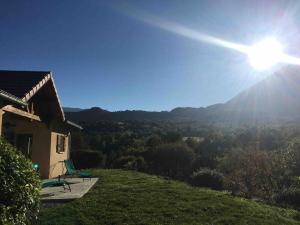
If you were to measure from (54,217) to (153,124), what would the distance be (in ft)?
181

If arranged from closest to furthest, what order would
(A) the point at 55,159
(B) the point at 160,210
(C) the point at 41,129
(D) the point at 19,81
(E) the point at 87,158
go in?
(B) the point at 160,210 → (D) the point at 19,81 → (C) the point at 41,129 → (A) the point at 55,159 → (E) the point at 87,158

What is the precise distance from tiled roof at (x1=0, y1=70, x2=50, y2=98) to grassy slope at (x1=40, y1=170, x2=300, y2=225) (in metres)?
3.53

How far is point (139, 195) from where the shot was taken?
13.3 meters

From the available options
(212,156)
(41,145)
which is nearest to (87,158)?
(212,156)

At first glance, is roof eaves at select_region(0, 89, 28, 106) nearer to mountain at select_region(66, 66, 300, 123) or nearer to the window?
the window

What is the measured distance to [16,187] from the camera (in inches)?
243

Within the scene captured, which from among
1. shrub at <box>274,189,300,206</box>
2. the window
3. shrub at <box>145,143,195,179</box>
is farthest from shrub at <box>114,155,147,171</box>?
shrub at <box>274,189,300,206</box>

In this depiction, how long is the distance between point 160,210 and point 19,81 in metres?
5.83

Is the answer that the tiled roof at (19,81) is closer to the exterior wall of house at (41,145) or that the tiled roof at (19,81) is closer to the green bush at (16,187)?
the exterior wall of house at (41,145)

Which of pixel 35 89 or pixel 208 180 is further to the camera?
pixel 208 180

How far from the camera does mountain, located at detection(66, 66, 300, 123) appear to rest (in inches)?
2306

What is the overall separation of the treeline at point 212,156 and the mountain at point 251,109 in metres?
3.82

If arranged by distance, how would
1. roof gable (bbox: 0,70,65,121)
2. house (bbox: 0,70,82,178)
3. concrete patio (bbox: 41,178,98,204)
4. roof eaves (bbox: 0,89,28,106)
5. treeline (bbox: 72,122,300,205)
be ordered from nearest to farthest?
roof eaves (bbox: 0,89,28,106) < concrete patio (bbox: 41,178,98,204) < roof gable (bbox: 0,70,65,121) < house (bbox: 0,70,82,178) < treeline (bbox: 72,122,300,205)

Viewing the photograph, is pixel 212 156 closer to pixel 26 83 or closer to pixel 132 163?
pixel 132 163
